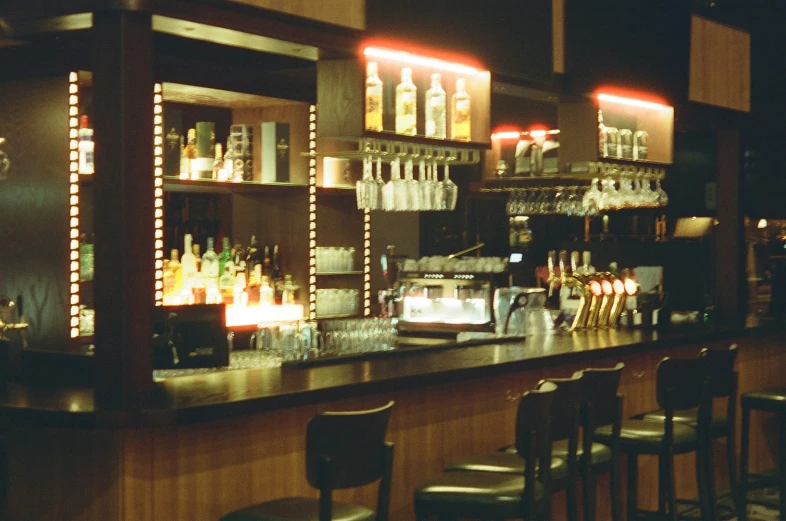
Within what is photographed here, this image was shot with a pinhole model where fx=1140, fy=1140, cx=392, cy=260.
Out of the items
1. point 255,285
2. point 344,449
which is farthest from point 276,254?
point 344,449

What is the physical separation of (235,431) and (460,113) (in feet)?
8.75

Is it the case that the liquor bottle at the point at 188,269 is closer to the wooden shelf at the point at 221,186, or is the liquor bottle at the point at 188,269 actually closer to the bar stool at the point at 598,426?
the wooden shelf at the point at 221,186

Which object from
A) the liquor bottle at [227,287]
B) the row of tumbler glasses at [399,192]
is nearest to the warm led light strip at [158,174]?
the liquor bottle at [227,287]

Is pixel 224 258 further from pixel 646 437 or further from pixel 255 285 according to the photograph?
pixel 646 437

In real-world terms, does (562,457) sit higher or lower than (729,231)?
lower

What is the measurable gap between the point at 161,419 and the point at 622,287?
4136 millimetres

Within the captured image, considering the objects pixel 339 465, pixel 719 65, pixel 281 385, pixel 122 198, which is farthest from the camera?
pixel 719 65

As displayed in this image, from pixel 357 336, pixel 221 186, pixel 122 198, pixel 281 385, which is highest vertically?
pixel 221 186

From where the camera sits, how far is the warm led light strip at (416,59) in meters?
5.33

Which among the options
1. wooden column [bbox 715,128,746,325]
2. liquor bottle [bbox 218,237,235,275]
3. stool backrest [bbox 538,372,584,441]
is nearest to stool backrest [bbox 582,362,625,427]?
stool backrest [bbox 538,372,584,441]

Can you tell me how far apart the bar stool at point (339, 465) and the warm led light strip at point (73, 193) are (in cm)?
223

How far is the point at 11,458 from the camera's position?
13.7 ft

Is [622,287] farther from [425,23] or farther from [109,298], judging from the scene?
[109,298]

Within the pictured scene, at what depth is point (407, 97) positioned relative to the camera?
5766mm
